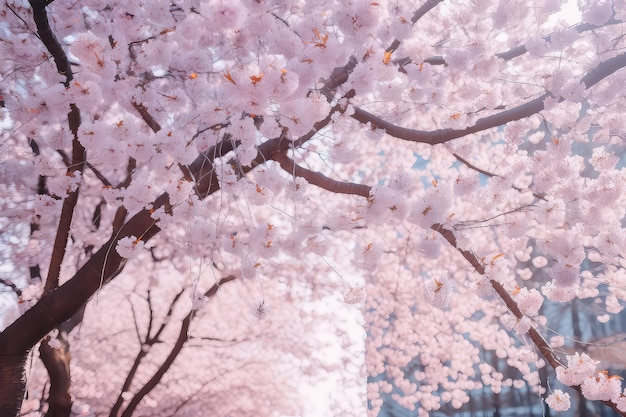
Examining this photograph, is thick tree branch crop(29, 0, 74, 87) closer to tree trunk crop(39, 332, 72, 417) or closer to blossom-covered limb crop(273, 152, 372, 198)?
blossom-covered limb crop(273, 152, 372, 198)

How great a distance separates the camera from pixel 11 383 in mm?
4348

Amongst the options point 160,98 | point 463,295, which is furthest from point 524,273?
point 160,98

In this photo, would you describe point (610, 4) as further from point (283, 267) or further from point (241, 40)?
point (283, 267)

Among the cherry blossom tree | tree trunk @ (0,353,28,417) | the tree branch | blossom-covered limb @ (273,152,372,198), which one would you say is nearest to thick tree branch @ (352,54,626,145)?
the cherry blossom tree

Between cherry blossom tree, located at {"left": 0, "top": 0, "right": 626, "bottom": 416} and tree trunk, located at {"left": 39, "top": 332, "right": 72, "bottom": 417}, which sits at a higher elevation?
cherry blossom tree, located at {"left": 0, "top": 0, "right": 626, "bottom": 416}

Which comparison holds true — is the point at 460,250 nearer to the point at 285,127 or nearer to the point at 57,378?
the point at 285,127

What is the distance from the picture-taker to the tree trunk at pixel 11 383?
14.1 ft

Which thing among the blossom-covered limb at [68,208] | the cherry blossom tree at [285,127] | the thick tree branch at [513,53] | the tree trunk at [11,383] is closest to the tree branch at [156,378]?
the cherry blossom tree at [285,127]

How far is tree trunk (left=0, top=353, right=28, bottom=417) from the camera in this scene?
14.1 ft

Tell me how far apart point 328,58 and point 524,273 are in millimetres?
10222

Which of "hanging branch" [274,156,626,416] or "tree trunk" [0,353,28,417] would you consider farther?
"tree trunk" [0,353,28,417]

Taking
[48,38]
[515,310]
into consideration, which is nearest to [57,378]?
[48,38]

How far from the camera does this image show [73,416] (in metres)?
10.7

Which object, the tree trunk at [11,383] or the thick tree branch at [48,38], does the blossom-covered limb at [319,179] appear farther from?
the tree trunk at [11,383]
